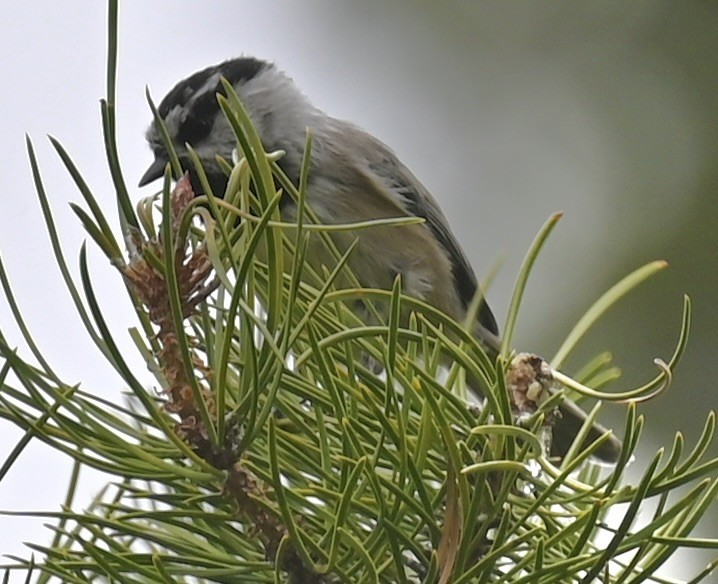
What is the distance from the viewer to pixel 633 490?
1.80ft

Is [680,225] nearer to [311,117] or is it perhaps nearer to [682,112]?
[682,112]

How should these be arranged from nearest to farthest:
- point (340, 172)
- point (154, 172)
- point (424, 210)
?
point (154, 172)
point (340, 172)
point (424, 210)

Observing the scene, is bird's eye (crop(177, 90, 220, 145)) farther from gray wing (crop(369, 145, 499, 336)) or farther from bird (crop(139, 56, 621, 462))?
gray wing (crop(369, 145, 499, 336))

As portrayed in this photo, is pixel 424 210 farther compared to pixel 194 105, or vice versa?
pixel 424 210

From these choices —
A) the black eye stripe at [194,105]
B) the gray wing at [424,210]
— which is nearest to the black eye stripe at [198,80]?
the black eye stripe at [194,105]

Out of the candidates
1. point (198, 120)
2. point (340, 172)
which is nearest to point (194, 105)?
point (198, 120)

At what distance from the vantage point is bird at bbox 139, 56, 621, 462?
1414mm

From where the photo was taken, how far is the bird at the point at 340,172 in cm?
141

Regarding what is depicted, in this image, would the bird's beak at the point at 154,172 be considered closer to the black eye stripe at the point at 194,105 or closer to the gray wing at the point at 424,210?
the black eye stripe at the point at 194,105

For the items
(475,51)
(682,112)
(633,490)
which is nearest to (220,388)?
(633,490)

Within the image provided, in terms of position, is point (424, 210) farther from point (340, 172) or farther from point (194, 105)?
point (194, 105)

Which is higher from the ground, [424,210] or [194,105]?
[194,105]

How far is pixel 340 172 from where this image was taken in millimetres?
1601

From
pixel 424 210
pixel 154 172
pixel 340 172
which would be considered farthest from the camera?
pixel 424 210
